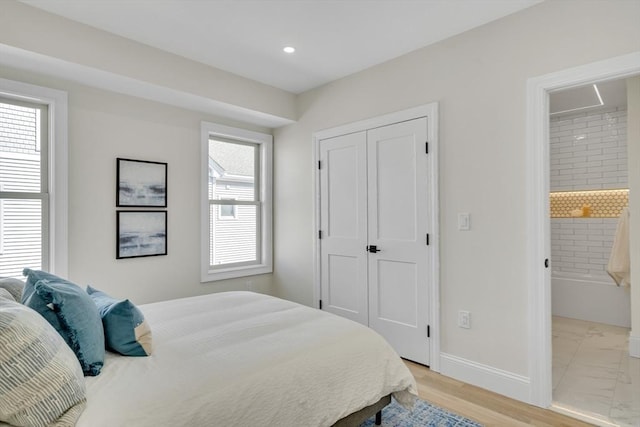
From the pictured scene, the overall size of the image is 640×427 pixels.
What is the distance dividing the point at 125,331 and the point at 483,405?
2235mm

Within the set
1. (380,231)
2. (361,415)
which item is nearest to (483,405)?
(361,415)

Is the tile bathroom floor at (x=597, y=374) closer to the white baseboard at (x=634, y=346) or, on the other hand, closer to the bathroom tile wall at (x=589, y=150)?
the white baseboard at (x=634, y=346)

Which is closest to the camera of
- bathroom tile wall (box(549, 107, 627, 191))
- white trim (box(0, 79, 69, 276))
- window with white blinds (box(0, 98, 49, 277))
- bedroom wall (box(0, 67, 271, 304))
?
window with white blinds (box(0, 98, 49, 277))

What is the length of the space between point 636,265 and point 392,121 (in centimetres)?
248

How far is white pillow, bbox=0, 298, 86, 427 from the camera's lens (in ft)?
3.45

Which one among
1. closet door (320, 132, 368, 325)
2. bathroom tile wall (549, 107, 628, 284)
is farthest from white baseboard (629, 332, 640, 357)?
closet door (320, 132, 368, 325)

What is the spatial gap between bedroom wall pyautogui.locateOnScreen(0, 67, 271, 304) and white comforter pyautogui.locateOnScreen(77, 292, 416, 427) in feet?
→ 3.75

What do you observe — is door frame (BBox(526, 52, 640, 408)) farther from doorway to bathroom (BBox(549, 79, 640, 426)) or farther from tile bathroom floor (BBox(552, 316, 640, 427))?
doorway to bathroom (BBox(549, 79, 640, 426))

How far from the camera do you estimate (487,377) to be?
2.62 meters

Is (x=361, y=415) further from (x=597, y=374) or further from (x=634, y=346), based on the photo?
(x=634, y=346)

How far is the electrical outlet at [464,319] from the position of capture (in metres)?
2.75

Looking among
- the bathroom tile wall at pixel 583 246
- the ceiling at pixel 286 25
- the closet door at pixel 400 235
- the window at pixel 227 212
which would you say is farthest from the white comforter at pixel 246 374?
the bathroom tile wall at pixel 583 246

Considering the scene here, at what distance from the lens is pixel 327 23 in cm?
266

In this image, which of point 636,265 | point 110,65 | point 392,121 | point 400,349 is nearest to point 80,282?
point 110,65
